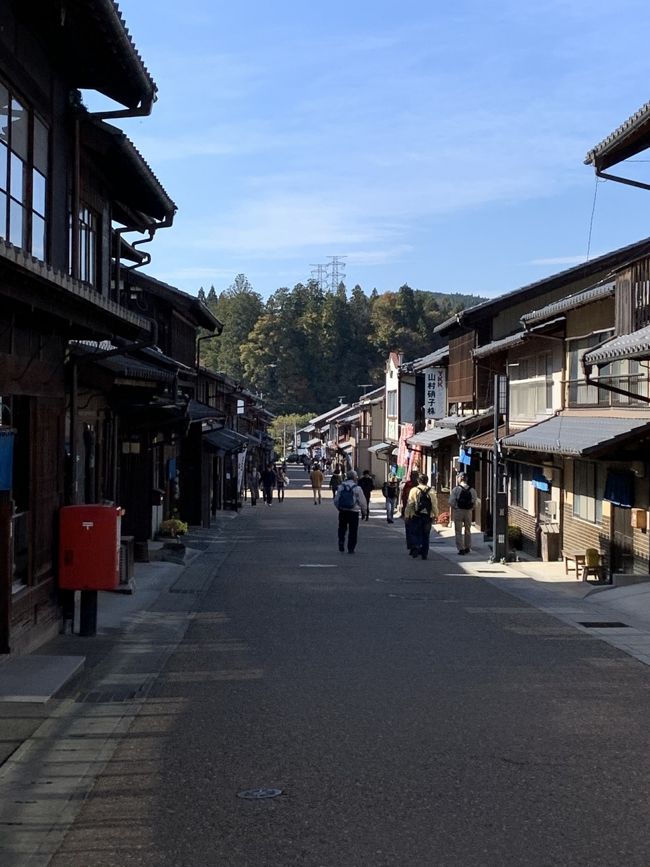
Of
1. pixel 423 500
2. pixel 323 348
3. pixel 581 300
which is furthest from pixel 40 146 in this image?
pixel 323 348

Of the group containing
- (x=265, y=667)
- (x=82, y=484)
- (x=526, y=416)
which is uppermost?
(x=526, y=416)

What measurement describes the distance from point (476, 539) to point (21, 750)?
23.7 m

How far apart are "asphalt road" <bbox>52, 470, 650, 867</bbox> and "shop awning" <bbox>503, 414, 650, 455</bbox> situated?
4.23 metres

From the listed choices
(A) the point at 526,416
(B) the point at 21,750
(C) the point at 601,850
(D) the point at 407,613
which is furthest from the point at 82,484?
(A) the point at 526,416

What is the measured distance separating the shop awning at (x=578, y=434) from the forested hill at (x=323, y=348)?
9822cm

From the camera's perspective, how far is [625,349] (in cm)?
1427

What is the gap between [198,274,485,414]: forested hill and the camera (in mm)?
126125

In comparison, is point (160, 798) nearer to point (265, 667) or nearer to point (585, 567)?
point (265, 667)

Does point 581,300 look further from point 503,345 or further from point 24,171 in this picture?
point 24,171

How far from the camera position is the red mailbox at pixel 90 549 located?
466 inches

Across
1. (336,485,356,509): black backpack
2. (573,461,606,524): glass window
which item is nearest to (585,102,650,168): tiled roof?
(573,461,606,524): glass window

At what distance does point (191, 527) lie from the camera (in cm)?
3225

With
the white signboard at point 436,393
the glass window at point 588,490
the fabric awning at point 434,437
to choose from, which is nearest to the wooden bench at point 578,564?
the glass window at point 588,490

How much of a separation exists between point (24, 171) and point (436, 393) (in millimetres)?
33197
